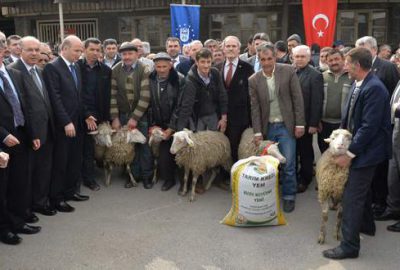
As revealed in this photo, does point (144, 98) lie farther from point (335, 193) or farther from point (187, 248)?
point (335, 193)

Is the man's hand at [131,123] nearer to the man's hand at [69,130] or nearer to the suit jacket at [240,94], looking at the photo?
the man's hand at [69,130]

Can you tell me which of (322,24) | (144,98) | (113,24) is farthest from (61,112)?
(113,24)

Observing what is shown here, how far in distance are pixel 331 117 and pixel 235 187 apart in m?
2.04

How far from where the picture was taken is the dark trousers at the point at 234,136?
20.3 ft

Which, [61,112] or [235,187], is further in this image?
[61,112]

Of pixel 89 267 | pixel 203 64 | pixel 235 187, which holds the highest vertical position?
pixel 203 64

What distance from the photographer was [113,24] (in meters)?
17.3

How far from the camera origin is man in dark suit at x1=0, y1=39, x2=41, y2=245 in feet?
14.2

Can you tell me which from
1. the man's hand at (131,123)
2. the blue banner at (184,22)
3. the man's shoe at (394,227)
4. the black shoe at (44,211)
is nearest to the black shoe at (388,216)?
the man's shoe at (394,227)

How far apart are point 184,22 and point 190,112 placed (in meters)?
5.26

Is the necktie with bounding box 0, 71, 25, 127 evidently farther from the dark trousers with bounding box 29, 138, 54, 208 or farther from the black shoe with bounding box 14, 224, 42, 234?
the black shoe with bounding box 14, 224, 42, 234

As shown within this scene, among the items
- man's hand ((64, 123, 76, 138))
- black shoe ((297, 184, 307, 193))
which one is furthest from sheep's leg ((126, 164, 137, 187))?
black shoe ((297, 184, 307, 193))

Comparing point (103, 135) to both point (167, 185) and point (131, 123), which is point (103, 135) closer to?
point (131, 123)

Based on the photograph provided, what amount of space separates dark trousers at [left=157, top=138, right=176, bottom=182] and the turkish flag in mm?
5257
